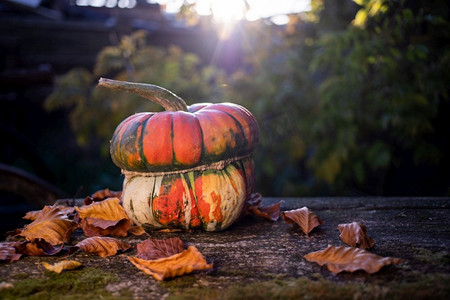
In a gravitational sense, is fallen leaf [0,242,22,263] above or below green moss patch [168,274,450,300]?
above

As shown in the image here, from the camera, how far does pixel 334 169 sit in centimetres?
294

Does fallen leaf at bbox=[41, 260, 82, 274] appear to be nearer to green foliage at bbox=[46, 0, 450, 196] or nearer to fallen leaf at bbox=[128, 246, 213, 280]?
fallen leaf at bbox=[128, 246, 213, 280]

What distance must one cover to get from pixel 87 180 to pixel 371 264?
5021 millimetres

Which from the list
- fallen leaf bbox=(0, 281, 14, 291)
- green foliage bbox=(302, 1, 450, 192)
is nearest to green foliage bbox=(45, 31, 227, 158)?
green foliage bbox=(302, 1, 450, 192)

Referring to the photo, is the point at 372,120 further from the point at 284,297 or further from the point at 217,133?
the point at 284,297

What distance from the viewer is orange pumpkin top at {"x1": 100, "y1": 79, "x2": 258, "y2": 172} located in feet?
4.62

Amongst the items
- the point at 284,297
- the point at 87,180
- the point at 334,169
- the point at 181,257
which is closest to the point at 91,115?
the point at 87,180

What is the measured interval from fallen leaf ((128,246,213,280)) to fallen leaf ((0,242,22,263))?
0.42 metres

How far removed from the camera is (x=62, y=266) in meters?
1.13

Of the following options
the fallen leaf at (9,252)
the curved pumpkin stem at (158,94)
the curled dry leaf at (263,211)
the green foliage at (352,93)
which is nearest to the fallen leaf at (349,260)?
the curled dry leaf at (263,211)

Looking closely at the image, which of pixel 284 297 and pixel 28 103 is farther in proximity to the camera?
pixel 28 103

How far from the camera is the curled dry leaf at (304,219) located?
144 centimetres

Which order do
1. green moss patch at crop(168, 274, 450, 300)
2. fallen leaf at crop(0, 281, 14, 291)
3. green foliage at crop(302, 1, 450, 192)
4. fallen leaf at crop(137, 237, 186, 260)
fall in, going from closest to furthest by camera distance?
green moss patch at crop(168, 274, 450, 300) < fallen leaf at crop(0, 281, 14, 291) < fallen leaf at crop(137, 237, 186, 260) < green foliage at crop(302, 1, 450, 192)

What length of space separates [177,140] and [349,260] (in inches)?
26.8
